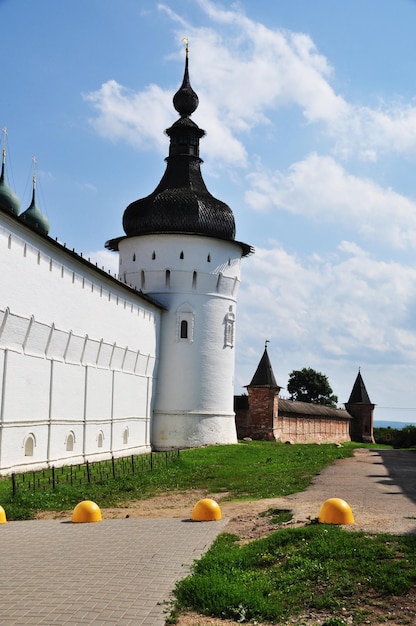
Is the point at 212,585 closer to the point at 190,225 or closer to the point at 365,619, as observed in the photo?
the point at 365,619

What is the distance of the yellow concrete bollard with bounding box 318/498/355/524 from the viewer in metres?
8.39

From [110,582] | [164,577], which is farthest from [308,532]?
[110,582]

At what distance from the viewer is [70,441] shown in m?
20.3

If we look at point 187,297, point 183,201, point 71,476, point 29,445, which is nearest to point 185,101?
point 183,201

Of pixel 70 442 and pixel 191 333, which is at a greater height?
pixel 191 333

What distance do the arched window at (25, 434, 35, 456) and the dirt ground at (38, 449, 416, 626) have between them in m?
5.62

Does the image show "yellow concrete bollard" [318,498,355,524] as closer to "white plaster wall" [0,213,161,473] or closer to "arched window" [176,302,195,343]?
"white plaster wall" [0,213,161,473]

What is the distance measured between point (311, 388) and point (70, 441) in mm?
50486

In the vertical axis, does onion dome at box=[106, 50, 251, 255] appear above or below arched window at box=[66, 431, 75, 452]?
above

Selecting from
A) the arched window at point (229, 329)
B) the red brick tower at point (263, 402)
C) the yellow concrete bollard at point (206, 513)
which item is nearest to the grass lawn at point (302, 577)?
the yellow concrete bollard at point (206, 513)

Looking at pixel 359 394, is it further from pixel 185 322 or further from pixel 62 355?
pixel 62 355

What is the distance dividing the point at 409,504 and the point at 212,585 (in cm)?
546

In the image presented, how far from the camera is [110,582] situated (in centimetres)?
644

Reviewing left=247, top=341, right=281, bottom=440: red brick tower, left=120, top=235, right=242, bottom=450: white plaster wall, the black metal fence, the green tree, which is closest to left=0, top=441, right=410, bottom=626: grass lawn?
the black metal fence
